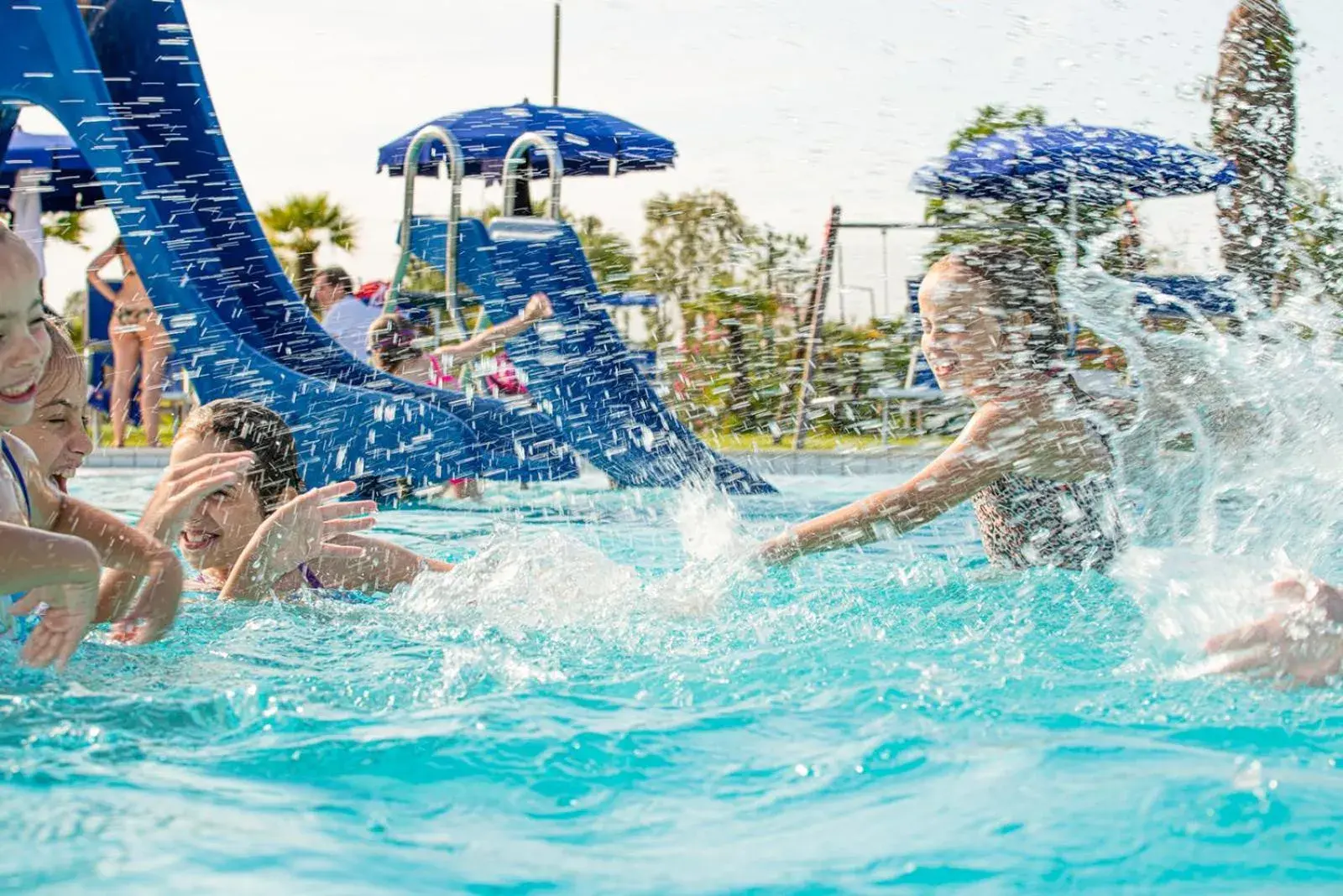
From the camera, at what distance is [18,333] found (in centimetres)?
212

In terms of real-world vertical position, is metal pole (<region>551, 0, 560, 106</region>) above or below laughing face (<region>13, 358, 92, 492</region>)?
above

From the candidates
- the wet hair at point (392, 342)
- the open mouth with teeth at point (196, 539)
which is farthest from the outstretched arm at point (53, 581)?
the wet hair at point (392, 342)

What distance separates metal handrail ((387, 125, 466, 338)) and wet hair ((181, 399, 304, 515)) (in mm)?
3390

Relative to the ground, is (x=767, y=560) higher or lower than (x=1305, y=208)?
lower

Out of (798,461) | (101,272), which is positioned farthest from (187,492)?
(101,272)

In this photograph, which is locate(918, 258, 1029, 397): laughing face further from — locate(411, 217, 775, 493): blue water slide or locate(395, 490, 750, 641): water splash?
locate(411, 217, 775, 493): blue water slide

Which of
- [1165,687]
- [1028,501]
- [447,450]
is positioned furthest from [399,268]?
[1165,687]

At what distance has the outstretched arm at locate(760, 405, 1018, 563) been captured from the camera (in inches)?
120

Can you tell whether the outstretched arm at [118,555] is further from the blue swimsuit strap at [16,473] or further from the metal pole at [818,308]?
the metal pole at [818,308]

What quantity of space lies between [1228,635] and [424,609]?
6.33ft

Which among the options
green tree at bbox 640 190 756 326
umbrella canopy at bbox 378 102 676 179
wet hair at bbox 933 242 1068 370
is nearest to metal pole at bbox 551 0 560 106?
green tree at bbox 640 190 756 326

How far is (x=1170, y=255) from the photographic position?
10117 millimetres

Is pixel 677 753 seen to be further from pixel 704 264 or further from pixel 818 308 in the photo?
pixel 704 264

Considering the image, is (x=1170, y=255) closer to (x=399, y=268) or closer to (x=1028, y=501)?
(x=399, y=268)
